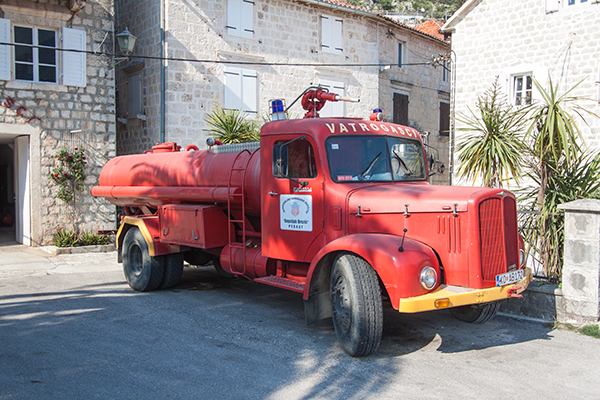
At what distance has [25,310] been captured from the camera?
→ 22.8 ft

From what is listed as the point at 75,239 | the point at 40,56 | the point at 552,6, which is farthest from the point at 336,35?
the point at 75,239

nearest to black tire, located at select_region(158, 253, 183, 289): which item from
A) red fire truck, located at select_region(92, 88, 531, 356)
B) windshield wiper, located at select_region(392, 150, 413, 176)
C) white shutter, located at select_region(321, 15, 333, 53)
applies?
red fire truck, located at select_region(92, 88, 531, 356)

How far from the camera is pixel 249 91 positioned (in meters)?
17.2

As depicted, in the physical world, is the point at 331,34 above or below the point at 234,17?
above

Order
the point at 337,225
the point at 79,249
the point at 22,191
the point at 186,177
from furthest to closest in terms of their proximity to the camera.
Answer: the point at 22,191, the point at 79,249, the point at 186,177, the point at 337,225

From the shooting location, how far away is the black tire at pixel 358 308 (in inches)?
194

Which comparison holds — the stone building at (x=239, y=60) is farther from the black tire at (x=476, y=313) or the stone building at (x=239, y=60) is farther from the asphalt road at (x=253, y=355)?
the black tire at (x=476, y=313)

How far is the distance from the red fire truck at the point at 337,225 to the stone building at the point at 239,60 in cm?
645

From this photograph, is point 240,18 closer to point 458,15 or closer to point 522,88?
point 458,15

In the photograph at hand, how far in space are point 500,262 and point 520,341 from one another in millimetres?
1308

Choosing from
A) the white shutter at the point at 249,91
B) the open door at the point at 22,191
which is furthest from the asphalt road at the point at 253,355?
the white shutter at the point at 249,91

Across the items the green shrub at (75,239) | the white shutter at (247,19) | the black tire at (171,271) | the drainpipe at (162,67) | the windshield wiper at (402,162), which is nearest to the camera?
the windshield wiper at (402,162)

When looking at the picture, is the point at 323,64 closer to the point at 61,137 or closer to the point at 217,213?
the point at 61,137

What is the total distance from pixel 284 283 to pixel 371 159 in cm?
181
